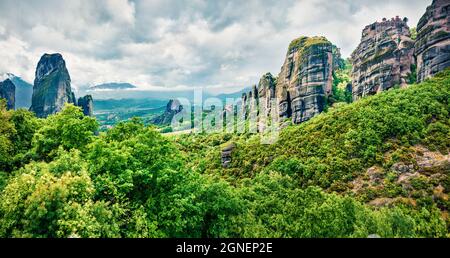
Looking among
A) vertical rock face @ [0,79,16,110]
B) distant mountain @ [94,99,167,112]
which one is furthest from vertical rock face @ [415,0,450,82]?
distant mountain @ [94,99,167,112]

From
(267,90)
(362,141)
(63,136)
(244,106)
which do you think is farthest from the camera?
(244,106)

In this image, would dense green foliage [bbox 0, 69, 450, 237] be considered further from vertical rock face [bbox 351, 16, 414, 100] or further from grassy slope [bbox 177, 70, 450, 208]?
vertical rock face [bbox 351, 16, 414, 100]

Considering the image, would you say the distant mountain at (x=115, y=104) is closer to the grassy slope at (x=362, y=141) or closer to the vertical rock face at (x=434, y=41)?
the grassy slope at (x=362, y=141)

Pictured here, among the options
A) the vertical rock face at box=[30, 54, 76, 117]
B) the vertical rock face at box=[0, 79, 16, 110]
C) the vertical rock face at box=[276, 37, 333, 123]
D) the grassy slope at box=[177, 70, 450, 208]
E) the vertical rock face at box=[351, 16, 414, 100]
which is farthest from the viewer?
the vertical rock face at box=[30, 54, 76, 117]

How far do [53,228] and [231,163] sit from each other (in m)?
58.0

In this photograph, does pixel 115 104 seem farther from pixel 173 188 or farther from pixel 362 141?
pixel 173 188

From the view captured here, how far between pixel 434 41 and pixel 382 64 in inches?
516

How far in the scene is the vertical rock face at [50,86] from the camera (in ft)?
426

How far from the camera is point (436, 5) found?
2921 inches

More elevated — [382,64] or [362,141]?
[382,64]

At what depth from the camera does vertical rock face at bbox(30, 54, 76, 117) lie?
130m

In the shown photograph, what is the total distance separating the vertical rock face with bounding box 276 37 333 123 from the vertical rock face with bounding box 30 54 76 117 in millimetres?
104431

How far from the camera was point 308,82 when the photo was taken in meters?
88.8

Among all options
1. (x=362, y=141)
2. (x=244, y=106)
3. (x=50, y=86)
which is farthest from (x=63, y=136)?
(x=50, y=86)
